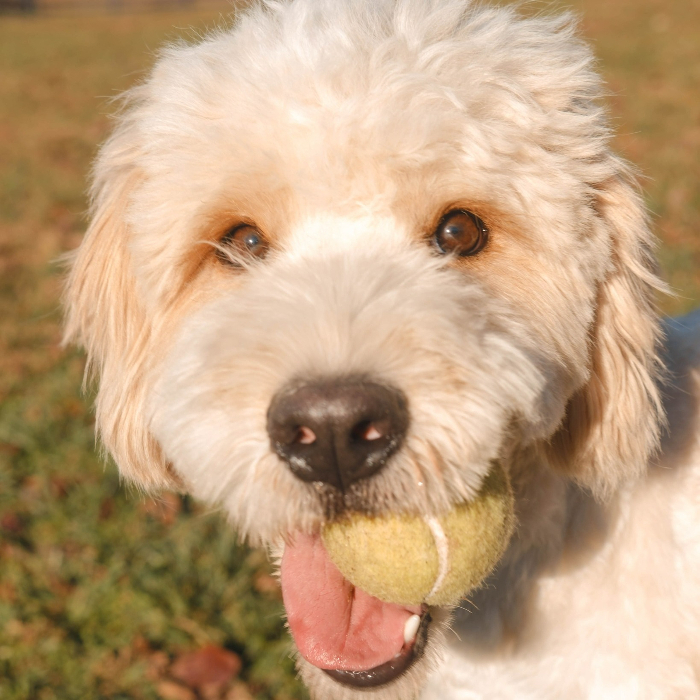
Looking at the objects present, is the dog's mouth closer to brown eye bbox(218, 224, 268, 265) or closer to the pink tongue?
the pink tongue

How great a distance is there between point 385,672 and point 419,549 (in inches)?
15.9

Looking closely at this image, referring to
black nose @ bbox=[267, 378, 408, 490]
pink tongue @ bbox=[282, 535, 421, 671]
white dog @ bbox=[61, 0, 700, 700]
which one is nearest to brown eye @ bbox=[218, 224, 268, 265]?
white dog @ bbox=[61, 0, 700, 700]

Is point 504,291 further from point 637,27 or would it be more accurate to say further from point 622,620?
point 637,27

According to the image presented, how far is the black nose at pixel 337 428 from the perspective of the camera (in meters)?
1.59

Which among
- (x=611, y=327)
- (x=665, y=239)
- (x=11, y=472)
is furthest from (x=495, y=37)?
(x=665, y=239)

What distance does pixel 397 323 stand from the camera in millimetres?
1743

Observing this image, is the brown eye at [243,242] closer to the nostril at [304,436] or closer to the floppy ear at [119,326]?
the floppy ear at [119,326]

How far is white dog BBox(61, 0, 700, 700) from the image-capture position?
1.71 metres

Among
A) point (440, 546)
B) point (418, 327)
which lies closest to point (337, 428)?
point (418, 327)

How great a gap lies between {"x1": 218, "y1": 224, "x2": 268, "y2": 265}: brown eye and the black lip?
1.06 metres

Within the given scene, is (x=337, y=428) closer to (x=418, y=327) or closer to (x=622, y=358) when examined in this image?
(x=418, y=327)

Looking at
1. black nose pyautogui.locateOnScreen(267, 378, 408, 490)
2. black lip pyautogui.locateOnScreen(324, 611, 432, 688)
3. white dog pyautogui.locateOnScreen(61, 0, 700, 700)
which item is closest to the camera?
black nose pyautogui.locateOnScreen(267, 378, 408, 490)

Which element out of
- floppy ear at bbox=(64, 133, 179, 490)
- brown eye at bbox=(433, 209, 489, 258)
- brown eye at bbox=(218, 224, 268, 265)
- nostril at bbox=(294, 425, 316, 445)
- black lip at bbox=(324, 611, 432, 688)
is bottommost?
black lip at bbox=(324, 611, 432, 688)

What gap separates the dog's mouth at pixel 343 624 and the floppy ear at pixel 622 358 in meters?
0.61
